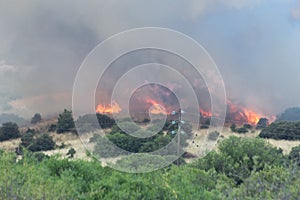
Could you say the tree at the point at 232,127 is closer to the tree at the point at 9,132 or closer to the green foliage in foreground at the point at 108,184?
the tree at the point at 9,132

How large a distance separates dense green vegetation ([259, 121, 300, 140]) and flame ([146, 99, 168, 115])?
3391cm

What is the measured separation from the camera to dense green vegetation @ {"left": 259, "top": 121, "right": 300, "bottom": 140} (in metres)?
55.3

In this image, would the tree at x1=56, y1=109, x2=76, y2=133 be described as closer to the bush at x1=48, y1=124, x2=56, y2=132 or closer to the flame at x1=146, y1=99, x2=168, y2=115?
the bush at x1=48, y1=124, x2=56, y2=132

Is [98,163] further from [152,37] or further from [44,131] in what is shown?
[44,131]

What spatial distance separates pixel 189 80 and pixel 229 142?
7.47m

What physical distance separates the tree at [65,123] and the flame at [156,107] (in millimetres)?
39399

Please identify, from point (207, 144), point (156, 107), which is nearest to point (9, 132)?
point (207, 144)

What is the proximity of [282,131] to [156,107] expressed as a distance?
36.1 metres

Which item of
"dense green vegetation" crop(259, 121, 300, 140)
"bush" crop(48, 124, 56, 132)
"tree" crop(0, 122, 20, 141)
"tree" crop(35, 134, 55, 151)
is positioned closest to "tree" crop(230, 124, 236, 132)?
"dense green vegetation" crop(259, 121, 300, 140)

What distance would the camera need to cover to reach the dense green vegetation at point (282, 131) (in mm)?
55312

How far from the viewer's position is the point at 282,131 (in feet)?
185

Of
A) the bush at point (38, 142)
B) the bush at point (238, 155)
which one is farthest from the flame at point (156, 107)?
the bush at point (38, 142)

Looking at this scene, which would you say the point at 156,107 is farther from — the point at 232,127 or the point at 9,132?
the point at 9,132

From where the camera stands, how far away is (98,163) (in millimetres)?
13430
